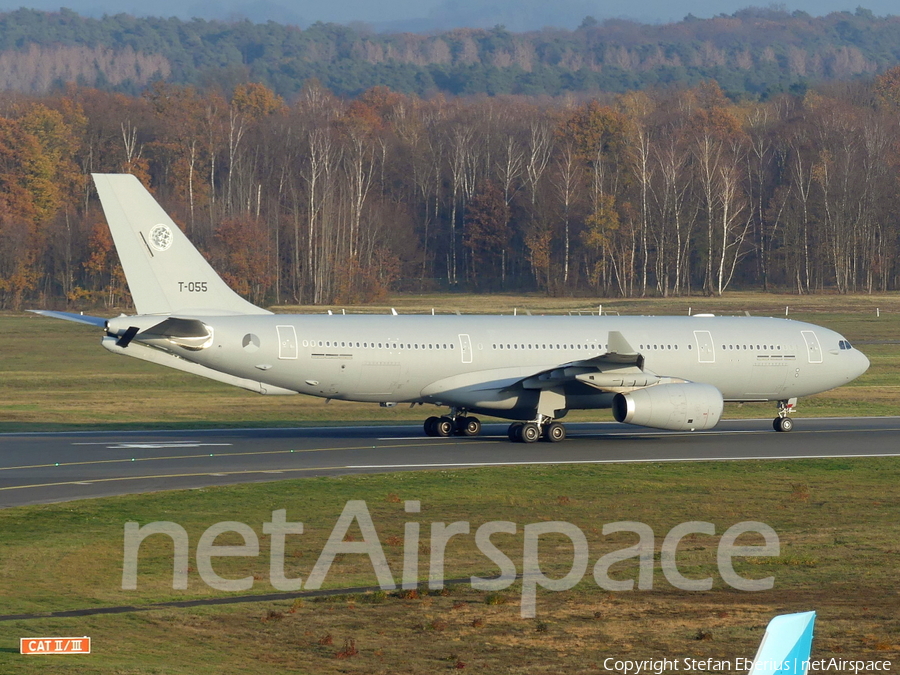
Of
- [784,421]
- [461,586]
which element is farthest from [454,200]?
[461,586]

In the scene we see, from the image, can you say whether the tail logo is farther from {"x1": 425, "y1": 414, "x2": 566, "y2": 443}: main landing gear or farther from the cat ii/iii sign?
the cat ii/iii sign

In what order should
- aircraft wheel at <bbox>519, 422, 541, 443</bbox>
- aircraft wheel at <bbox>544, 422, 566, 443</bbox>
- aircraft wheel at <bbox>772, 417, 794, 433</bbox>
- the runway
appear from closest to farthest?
the runway → aircraft wheel at <bbox>519, 422, 541, 443</bbox> → aircraft wheel at <bbox>544, 422, 566, 443</bbox> → aircraft wheel at <bbox>772, 417, 794, 433</bbox>

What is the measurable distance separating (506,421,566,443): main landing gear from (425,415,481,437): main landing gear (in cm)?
142

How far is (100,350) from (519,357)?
33992 mm

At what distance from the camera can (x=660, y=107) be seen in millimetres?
138500

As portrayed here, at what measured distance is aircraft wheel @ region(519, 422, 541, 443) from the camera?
32.3 meters

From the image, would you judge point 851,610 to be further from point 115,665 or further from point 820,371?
point 820,371

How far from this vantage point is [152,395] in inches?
1774

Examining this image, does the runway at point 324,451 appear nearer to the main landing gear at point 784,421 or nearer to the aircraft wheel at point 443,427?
the main landing gear at point 784,421

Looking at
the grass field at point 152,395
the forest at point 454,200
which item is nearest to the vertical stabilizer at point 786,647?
the grass field at point 152,395

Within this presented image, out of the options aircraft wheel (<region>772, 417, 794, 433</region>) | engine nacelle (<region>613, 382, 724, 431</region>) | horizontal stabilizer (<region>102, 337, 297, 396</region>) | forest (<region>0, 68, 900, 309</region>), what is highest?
forest (<region>0, 68, 900, 309</region>)

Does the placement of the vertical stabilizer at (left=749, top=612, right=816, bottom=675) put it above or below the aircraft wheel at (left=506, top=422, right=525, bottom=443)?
above

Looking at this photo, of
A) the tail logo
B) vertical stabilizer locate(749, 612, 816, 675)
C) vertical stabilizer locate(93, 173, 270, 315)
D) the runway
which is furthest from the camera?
the tail logo

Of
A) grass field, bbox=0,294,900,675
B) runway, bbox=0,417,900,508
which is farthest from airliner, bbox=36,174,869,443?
grass field, bbox=0,294,900,675
